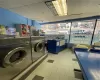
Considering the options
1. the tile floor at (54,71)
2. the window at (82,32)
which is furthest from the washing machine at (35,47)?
the window at (82,32)

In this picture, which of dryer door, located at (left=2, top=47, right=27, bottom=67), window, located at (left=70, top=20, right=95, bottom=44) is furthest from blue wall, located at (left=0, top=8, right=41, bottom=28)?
window, located at (left=70, top=20, right=95, bottom=44)

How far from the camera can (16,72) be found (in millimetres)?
1438

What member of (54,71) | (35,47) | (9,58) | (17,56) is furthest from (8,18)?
(54,71)

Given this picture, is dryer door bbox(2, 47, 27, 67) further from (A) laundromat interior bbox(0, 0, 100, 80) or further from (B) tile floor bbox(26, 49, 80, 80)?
(B) tile floor bbox(26, 49, 80, 80)

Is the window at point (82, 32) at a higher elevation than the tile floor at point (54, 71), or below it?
higher

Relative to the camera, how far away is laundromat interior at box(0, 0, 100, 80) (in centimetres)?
122

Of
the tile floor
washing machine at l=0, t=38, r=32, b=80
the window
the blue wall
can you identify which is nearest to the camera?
washing machine at l=0, t=38, r=32, b=80

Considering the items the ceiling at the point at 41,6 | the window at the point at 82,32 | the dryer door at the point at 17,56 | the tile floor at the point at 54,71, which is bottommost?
the tile floor at the point at 54,71

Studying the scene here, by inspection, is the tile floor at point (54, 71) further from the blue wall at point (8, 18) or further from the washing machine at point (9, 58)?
the blue wall at point (8, 18)

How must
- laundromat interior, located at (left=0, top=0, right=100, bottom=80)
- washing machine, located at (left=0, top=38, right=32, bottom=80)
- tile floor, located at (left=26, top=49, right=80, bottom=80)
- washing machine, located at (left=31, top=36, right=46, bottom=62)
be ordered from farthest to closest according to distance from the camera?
washing machine, located at (left=31, top=36, right=46, bottom=62), tile floor, located at (left=26, top=49, right=80, bottom=80), laundromat interior, located at (left=0, top=0, right=100, bottom=80), washing machine, located at (left=0, top=38, right=32, bottom=80)

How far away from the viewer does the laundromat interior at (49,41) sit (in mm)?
1220

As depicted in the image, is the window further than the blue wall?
Yes

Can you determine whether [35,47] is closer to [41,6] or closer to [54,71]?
[54,71]

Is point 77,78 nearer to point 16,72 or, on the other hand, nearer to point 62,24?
point 16,72
